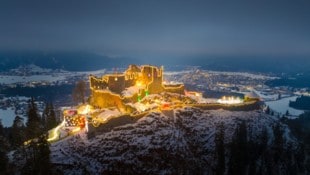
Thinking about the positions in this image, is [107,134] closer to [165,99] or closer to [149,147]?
[149,147]

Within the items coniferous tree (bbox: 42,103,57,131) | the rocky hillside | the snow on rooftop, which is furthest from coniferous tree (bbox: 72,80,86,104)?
the rocky hillside

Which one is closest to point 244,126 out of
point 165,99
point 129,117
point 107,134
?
point 165,99

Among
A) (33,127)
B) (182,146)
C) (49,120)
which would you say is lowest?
(182,146)

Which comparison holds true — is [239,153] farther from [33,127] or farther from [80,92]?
[80,92]

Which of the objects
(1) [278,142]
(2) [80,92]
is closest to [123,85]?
(2) [80,92]

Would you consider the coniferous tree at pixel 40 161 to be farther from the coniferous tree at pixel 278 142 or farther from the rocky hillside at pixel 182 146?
the coniferous tree at pixel 278 142

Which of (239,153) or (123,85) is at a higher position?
(123,85)

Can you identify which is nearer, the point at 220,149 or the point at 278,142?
the point at 220,149
